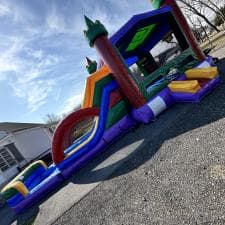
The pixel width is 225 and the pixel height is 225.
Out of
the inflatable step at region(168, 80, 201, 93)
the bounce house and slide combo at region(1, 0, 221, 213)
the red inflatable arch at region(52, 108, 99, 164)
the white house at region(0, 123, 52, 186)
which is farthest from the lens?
the white house at region(0, 123, 52, 186)

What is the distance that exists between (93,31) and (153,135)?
3903 mm

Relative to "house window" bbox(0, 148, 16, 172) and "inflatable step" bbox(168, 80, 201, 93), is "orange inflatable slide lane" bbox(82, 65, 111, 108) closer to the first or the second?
"inflatable step" bbox(168, 80, 201, 93)

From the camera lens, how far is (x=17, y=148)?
18609 mm

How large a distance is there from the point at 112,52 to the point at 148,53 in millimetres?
6904

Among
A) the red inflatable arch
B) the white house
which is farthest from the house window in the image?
the red inflatable arch

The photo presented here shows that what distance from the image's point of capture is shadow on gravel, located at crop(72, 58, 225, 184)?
223 inches

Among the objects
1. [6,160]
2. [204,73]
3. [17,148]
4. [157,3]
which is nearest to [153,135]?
[204,73]

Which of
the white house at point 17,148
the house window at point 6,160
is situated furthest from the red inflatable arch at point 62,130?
the house window at point 6,160

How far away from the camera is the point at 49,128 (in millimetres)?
28062

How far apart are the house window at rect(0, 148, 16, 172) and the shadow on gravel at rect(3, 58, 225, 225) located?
902 cm

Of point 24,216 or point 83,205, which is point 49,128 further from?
point 83,205

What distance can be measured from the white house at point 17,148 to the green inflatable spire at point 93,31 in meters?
12.4

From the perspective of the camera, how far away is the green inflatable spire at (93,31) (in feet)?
25.2

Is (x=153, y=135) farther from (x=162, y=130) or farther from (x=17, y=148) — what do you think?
(x=17, y=148)
